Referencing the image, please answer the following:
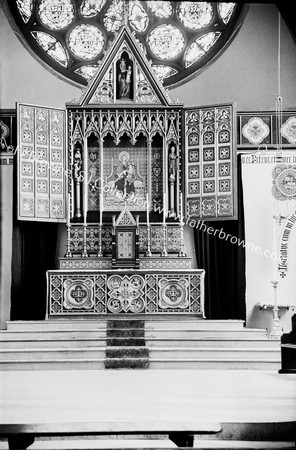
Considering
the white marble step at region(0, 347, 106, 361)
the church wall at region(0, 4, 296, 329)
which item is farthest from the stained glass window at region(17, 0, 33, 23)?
the white marble step at region(0, 347, 106, 361)

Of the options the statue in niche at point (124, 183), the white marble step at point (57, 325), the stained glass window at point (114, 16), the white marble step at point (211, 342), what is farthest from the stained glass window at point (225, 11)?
the white marble step at point (211, 342)

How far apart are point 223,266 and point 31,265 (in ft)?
9.23

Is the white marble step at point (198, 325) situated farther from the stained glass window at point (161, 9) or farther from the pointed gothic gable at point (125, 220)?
the stained glass window at point (161, 9)

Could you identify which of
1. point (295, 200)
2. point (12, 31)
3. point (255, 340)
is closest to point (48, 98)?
point (12, 31)

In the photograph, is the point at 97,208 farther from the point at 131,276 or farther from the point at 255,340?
the point at 255,340

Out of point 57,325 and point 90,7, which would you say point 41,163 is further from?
point 90,7

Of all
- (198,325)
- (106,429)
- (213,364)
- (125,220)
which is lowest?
(213,364)

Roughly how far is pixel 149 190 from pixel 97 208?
77cm

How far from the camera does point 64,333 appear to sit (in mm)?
9055

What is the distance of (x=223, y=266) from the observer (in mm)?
11570

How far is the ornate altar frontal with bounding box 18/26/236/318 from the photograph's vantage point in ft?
35.1

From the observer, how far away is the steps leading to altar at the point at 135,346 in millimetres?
8336

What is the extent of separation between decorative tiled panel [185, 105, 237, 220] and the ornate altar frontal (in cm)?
1

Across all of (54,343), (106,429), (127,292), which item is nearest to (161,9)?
(127,292)
